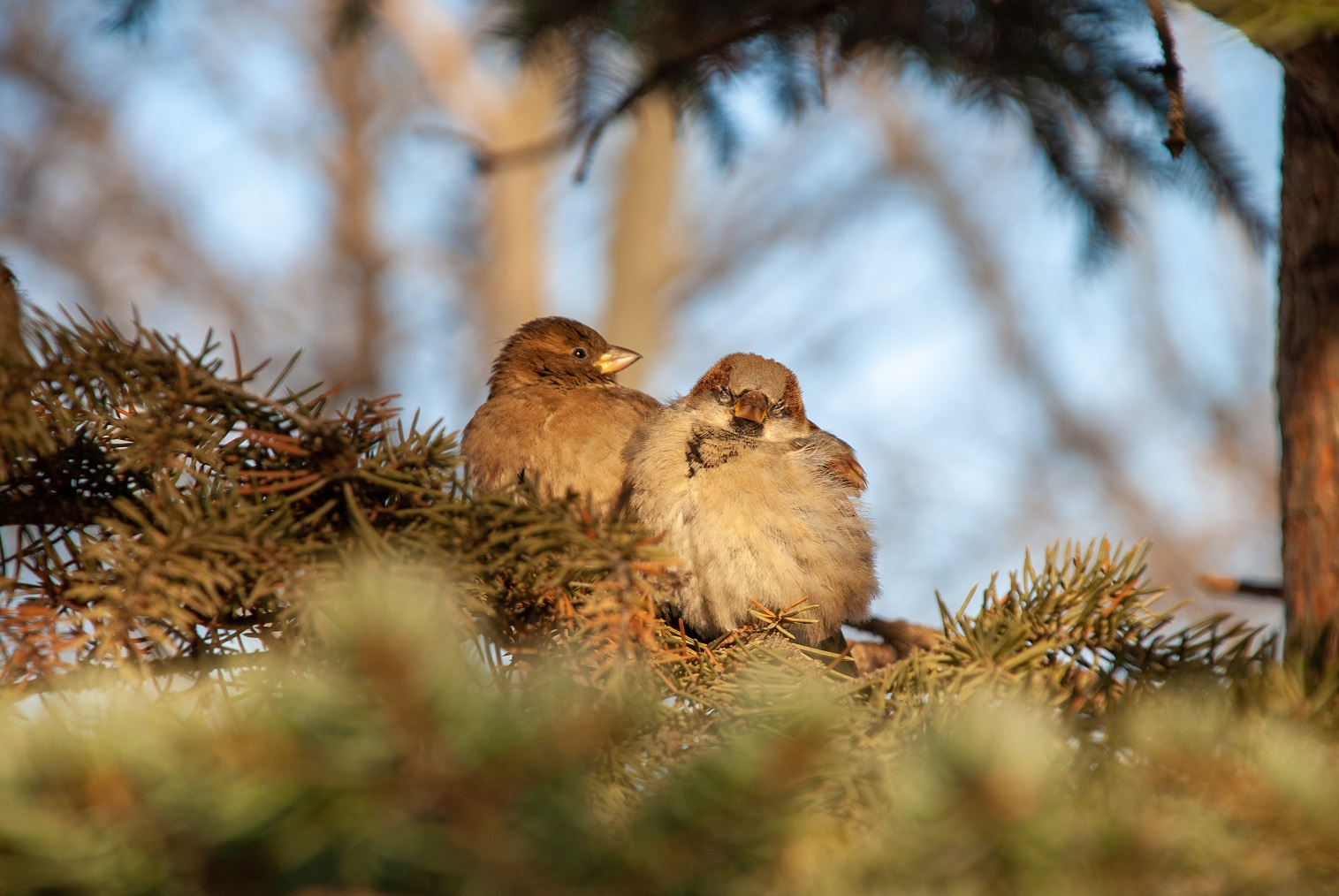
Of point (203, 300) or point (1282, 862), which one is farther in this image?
point (203, 300)

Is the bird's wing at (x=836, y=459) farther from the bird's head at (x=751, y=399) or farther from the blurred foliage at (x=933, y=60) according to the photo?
the blurred foliage at (x=933, y=60)

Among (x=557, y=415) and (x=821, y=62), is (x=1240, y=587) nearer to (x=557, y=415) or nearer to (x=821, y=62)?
(x=821, y=62)

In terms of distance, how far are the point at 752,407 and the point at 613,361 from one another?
3.81 feet

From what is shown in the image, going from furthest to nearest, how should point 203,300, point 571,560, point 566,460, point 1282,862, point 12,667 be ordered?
point 203,300
point 566,460
point 571,560
point 12,667
point 1282,862

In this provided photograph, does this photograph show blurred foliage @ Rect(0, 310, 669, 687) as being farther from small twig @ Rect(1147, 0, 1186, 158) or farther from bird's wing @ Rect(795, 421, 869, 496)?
bird's wing @ Rect(795, 421, 869, 496)

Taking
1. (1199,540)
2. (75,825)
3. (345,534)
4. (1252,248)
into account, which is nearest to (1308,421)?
(1252,248)

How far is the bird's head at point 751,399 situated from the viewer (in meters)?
3.43

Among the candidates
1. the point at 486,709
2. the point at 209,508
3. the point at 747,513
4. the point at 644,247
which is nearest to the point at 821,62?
the point at 747,513

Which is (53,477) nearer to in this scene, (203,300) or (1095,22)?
(1095,22)

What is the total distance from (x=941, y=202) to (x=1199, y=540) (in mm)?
6092

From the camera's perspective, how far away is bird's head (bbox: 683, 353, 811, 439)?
343cm

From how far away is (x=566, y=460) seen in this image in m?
3.64

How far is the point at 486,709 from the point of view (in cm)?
100

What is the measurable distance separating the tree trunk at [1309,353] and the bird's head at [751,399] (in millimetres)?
1470
